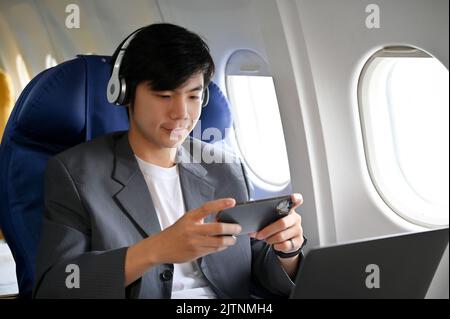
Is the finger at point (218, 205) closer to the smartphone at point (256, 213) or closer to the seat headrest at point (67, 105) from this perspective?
the smartphone at point (256, 213)

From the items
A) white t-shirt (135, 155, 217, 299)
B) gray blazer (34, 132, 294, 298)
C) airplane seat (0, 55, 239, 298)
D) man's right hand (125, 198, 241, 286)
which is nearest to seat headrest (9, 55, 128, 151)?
airplane seat (0, 55, 239, 298)

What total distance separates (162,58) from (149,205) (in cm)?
42

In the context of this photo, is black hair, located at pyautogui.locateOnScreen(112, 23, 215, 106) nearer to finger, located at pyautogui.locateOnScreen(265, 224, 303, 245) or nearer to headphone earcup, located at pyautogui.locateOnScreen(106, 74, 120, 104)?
headphone earcup, located at pyautogui.locateOnScreen(106, 74, 120, 104)

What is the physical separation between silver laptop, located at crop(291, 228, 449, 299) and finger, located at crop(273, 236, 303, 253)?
14.0 inches

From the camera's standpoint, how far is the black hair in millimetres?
1983

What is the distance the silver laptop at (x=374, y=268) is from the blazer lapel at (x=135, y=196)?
0.62 meters

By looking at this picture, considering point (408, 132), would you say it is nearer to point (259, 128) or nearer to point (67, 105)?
point (259, 128)

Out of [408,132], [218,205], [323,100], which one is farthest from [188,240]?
[408,132]

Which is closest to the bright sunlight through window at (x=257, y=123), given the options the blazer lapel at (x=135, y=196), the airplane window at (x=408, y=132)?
the airplane window at (x=408, y=132)

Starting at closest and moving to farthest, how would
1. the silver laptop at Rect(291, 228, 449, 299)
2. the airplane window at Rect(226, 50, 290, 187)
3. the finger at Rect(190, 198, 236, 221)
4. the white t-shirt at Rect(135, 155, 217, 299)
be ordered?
the silver laptop at Rect(291, 228, 449, 299) < the finger at Rect(190, 198, 236, 221) < the white t-shirt at Rect(135, 155, 217, 299) < the airplane window at Rect(226, 50, 290, 187)

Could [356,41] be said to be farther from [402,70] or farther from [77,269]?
[77,269]

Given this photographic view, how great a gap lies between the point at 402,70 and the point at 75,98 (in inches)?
46.9

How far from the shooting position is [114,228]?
1.96 meters
